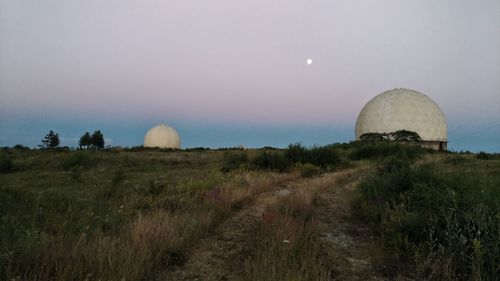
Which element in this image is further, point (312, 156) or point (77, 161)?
point (77, 161)

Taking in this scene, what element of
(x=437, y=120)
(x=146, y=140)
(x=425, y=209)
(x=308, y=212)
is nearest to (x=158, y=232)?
(x=308, y=212)

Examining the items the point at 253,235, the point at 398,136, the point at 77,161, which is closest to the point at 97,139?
the point at 77,161

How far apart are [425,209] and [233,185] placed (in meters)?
5.19

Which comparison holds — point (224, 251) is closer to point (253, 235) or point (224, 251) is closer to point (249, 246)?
point (249, 246)

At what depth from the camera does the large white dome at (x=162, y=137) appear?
6100 cm

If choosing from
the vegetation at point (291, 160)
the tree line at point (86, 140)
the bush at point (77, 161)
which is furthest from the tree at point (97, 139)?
the vegetation at point (291, 160)

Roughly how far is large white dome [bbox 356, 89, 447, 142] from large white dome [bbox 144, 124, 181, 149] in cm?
3210

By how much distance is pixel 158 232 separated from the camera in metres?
4.56

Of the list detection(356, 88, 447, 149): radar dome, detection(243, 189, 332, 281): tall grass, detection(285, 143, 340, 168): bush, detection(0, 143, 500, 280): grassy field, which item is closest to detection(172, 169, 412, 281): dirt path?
detection(0, 143, 500, 280): grassy field

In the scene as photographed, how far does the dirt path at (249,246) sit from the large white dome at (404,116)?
40582 mm

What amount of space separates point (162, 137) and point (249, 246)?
58.7 m

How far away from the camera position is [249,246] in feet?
15.9

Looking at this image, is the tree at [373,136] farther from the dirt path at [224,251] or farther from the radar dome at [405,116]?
the dirt path at [224,251]

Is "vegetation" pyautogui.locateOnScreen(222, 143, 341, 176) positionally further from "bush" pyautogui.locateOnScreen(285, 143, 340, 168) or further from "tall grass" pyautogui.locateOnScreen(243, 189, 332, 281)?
"tall grass" pyautogui.locateOnScreen(243, 189, 332, 281)
